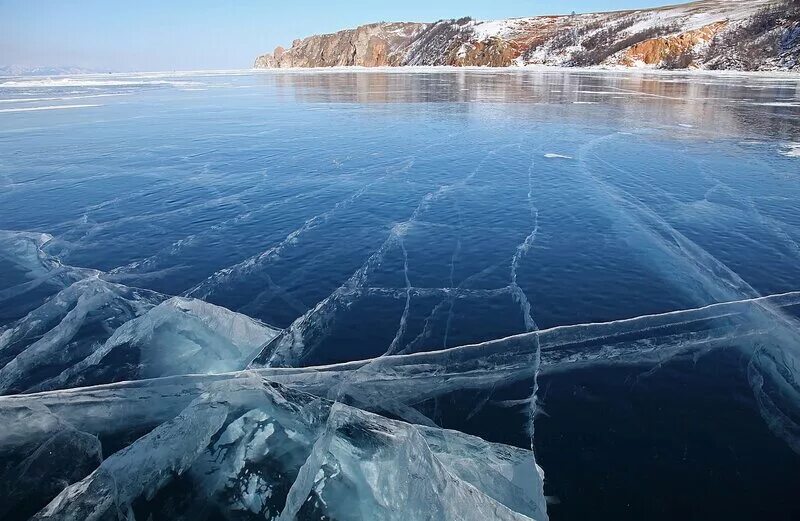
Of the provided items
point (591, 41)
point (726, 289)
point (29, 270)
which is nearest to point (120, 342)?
point (29, 270)

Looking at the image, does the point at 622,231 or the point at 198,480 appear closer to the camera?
the point at 198,480

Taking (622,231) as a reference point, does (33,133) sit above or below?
Answer: above

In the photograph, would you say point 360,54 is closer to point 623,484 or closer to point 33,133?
point 33,133

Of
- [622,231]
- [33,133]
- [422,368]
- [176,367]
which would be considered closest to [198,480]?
[176,367]

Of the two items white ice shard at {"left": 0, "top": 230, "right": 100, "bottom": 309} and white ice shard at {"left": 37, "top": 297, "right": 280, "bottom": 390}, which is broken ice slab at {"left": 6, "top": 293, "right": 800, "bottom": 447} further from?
white ice shard at {"left": 0, "top": 230, "right": 100, "bottom": 309}

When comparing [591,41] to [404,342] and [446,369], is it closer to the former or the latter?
[404,342]

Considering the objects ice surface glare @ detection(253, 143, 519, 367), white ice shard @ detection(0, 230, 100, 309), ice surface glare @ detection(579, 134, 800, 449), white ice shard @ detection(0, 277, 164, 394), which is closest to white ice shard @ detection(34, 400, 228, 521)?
ice surface glare @ detection(253, 143, 519, 367)

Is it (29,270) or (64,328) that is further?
(29,270)
